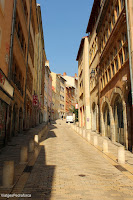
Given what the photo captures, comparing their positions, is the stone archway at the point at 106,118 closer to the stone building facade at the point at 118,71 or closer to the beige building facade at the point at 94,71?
the stone building facade at the point at 118,71

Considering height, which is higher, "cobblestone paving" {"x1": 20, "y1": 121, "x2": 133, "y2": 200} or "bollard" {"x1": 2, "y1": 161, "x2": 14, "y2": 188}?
"bollard" {"x1": 2, "y1": 161, "x2": 14, "y2": 188}

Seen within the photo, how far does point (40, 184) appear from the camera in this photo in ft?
18.5

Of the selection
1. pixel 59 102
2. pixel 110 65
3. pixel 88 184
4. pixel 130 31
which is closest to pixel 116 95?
pixel 110 65

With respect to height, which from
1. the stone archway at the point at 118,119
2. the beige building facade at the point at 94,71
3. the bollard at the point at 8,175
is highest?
the beige building facade at the point at 94,71

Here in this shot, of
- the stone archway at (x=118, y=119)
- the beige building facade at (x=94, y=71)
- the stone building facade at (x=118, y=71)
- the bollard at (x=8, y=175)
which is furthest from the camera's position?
the beige building facade at (x=94, y=71)

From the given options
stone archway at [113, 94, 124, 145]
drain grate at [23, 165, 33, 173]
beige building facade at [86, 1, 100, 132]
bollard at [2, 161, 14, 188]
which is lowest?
drain grate at [23, 165, 33, 173]

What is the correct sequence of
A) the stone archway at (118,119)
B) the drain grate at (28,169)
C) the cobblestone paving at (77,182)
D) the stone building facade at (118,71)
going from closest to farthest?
the cobblestone paving at (77,182), the drain grate at (28,169), the stone building facade at (118,71), the stone archway at (118,119)

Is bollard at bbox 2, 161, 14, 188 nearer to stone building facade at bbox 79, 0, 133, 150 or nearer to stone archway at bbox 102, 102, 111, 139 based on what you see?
stone building facade at bbox 79, 0, 133, 150

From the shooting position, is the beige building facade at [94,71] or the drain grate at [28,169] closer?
the drain grate at [28,169]

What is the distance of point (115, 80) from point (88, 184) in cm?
1060

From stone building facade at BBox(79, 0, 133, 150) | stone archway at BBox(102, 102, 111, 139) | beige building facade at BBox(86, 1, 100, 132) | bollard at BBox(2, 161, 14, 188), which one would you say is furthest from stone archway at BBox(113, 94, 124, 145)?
bollard at BBox(2, 161, 14, 188)

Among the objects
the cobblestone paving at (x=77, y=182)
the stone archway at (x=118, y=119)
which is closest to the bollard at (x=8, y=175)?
the cobblestone paving at (x=77, y=182)

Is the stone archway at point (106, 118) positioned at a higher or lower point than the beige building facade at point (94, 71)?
lower

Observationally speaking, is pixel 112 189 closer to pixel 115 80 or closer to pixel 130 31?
pixel 130 31
